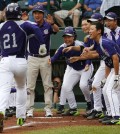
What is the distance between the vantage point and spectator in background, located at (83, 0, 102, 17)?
51.2 ft

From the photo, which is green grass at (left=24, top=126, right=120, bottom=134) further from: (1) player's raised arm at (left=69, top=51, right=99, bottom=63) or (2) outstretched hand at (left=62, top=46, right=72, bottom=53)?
(2) outstretched hand at (left=62, top=46, right=72, bottom=53)

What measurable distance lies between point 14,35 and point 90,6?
6373mm

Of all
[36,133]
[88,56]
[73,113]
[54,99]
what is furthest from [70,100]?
[36,133]

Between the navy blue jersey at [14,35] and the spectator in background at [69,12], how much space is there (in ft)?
19.7

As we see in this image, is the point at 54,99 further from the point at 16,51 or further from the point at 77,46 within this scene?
the point at 16,51

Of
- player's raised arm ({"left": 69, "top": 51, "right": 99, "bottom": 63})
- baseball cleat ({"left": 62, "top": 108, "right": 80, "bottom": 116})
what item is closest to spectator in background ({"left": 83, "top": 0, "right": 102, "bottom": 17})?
player's raised arm ({"left": 69, "top": 51, "right": 99, "bottom": 63})

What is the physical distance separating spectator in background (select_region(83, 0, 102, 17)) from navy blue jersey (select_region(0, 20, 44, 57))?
606cm

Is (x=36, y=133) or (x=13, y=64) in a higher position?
(x=13, y=64)

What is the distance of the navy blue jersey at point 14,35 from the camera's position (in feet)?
31.6

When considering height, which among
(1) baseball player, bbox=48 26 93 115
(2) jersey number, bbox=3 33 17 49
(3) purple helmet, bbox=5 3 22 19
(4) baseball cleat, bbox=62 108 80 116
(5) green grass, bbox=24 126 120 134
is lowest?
(4) baseball cleat, bbox=62 108 80 116

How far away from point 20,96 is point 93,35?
5.57ft

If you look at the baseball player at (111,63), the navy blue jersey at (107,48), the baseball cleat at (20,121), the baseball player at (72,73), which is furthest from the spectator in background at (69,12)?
the baseball cleat at (20,121)

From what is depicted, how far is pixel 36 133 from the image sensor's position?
29.8 feet

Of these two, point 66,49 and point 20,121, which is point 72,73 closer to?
point 66,49
